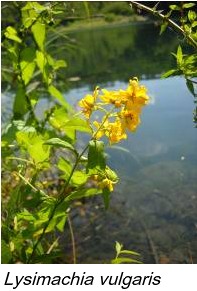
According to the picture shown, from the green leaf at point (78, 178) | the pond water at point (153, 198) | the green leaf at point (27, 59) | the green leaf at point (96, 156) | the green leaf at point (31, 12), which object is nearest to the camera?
the green leaf at point (96, 156)

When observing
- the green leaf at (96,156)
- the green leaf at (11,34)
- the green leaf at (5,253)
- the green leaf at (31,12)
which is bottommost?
the green leaf at (5,253)

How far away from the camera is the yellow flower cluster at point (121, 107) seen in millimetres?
906

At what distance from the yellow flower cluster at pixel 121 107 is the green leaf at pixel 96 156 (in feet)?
0.11

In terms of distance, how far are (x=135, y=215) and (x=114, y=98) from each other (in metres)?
2.94

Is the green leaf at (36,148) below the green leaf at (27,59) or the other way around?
below

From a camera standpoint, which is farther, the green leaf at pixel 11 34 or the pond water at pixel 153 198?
the pond water at pixel 153 198

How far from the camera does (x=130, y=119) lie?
92 centimetres

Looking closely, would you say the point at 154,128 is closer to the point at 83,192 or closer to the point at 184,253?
the point at 184,253

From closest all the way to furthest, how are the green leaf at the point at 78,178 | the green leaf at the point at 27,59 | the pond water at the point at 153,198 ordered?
the green leaf at the point at 78,178, the green leaf at the point at 27,59, the pond water at the point at 153,198

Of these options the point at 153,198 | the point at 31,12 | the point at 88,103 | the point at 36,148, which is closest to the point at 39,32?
the point at 31,12

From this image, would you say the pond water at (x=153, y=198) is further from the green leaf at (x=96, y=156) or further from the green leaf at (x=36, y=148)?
the green leaf at (x=96, y=156)

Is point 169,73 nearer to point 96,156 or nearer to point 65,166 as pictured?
point 96,156

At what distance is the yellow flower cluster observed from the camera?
35.7 inches

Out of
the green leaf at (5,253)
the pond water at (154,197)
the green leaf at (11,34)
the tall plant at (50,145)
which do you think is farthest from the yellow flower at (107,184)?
the pond water at (154,197)
